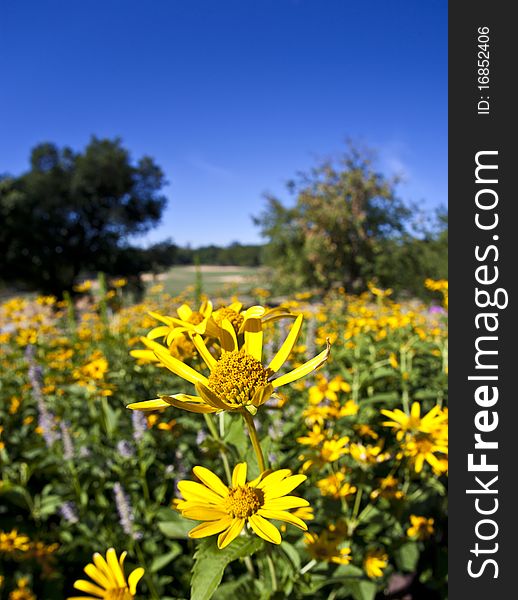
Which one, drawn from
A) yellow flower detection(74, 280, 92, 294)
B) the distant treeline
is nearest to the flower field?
yellow flower detection(74, 280, 92, 294)

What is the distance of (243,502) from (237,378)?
0.20 meters

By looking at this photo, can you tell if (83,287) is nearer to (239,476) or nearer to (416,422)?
(416,422)

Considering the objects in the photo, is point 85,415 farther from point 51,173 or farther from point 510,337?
point 51,173

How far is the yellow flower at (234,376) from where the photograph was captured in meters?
0.62

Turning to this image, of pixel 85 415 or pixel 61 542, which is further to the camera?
pixel 85 415

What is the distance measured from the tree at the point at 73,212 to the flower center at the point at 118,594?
746 inches

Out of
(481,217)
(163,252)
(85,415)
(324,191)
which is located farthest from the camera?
(163,252)

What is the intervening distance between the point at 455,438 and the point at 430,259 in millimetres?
13184

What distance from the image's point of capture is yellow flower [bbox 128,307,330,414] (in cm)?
62

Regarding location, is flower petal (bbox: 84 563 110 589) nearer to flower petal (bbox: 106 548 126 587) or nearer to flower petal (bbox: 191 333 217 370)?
flower petal (bbox: 106 548 126 587)

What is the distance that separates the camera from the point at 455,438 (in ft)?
3.00

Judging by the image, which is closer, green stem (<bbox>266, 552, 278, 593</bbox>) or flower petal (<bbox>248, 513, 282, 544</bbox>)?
flower petal (<bbox>248, 513, 282, 544</bbox>)

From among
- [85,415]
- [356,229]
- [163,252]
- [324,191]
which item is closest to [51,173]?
[163,252]

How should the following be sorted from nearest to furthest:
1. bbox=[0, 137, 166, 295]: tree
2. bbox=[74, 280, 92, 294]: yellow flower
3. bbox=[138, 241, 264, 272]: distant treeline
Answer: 1. bbox=[74, 280, 92, 294]: yellow flower
2. bbox=[0, 137, 166, 295]: tree
3. bbox=[138, 241, 264, 272]: distant treeline
